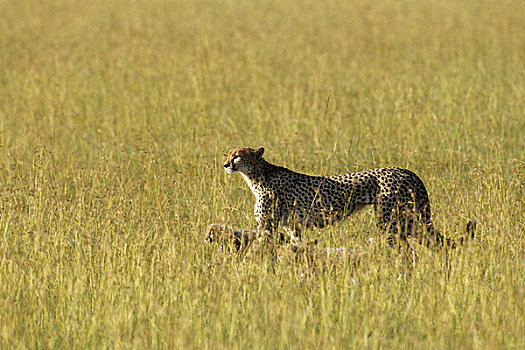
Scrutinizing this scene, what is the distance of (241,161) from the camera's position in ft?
20.0

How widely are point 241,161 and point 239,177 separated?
1.78 metres

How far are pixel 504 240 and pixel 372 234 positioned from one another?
38.4 inches

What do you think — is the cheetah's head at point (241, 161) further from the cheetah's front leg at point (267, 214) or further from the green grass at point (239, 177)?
the green grass at point (239, 177)

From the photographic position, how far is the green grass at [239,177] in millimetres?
4320

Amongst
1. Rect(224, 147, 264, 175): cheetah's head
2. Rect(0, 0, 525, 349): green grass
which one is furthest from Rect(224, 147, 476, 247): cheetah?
Rect(0, 0, 525, 349): green grass

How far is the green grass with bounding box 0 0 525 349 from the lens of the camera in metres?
4.32

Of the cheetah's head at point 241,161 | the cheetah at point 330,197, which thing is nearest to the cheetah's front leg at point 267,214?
the cheetah at point 330,197

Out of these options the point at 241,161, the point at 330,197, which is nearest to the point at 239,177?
the point at 241,161

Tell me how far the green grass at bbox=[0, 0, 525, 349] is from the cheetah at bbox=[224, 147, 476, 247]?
18cm

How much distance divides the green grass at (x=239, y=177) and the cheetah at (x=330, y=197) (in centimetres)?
18

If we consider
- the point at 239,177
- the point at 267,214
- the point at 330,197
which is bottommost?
the point at 267,214

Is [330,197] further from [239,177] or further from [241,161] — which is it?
[239,177]

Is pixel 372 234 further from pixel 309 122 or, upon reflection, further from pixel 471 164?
pixel 309 122

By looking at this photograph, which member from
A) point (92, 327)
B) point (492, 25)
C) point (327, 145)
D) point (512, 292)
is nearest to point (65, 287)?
point (92, 327)
